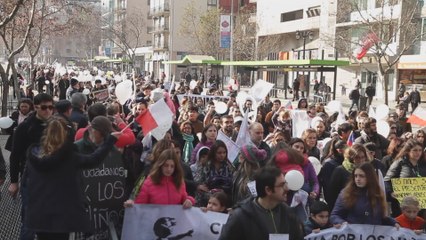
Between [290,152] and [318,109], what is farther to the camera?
[318,109]

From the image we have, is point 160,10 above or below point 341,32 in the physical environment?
above

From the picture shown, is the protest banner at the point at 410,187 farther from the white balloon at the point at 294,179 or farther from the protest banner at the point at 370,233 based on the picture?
the white balloon at the point at 294,179

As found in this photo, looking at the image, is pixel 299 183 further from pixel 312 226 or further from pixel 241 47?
pixel 241 47

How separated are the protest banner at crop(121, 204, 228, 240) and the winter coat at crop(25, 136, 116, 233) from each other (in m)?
0.68

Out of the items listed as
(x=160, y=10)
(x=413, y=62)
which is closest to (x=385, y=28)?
(x=413, y=62)

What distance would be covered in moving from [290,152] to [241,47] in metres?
47.7

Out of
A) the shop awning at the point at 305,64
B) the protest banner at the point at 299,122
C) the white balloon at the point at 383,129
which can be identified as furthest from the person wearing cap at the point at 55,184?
the shop awning at the point at 305,64

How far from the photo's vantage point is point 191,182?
591cm

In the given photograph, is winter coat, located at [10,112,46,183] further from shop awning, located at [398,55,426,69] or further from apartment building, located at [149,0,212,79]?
apartment building, located at [149,0,212,79]

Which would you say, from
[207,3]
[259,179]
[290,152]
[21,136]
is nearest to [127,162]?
[21,136]

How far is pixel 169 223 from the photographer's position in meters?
5.23

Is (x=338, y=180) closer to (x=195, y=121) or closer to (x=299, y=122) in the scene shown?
(x=195, y=121)

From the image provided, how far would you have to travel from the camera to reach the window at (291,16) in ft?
188

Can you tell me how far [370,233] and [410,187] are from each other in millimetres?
1638
